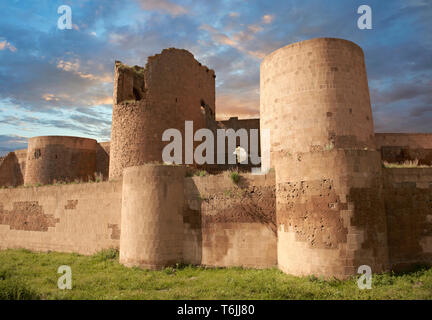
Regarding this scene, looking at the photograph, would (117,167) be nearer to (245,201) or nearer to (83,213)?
(83,213)

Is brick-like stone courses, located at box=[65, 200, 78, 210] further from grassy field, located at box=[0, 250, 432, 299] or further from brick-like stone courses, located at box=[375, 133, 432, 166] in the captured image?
brick-like stone courses, located at box=[375, 133, 432, 166]

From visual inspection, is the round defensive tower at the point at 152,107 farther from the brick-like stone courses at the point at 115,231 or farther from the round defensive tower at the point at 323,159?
the round defensive tower at the point at 323,159

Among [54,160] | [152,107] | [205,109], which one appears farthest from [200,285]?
[54,160]

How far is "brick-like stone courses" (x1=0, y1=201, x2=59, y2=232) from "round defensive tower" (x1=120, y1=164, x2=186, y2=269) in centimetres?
725

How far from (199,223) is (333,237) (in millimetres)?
5015

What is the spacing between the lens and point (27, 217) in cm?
1877

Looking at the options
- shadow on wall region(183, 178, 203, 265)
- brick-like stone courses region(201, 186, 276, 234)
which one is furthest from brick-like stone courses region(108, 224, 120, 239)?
brick-like stone courses region(201, 186, 276, 234)

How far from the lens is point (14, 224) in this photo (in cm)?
1942

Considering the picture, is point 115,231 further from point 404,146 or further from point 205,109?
point 404,146

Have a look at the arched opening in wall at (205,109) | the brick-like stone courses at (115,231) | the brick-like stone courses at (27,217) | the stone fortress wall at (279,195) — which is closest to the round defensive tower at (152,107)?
the stone fortress wall at (279,195)

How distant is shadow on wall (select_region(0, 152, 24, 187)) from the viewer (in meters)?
32.5

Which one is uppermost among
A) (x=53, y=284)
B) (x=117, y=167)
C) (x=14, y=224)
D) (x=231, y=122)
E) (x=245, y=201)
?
(x=231, y=122)
